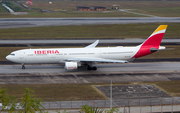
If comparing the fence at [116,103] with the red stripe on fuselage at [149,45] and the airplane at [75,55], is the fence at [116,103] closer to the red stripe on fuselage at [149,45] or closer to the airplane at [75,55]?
the airplane at [75,55]

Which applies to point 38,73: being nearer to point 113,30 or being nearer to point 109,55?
point 109,55

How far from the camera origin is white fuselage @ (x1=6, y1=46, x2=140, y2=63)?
5328cm

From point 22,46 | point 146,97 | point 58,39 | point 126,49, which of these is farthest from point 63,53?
point 58,39

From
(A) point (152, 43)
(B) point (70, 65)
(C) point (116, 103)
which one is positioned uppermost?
(A) point (152, 43)

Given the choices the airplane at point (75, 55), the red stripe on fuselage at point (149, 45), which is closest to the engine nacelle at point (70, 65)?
the airplane at point (75, 55)

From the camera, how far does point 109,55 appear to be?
5406cm

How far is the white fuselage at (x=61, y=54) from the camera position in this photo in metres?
53.3

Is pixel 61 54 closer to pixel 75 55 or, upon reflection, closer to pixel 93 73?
pixel 75 55

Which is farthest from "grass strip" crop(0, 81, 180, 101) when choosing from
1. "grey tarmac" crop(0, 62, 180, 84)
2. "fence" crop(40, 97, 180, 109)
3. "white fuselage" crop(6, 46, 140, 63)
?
"white fuselage" crop(6, 46, 140, 63)

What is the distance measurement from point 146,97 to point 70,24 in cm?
8005

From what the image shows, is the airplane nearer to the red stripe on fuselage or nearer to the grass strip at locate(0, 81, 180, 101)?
the red stripe on fuselage

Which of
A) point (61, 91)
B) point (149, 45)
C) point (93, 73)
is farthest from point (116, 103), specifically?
point (149, 45)

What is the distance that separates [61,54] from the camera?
5328cm

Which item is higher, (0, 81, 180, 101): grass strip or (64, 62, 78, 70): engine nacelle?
(64, 62, 78, 70): engine nacelle
